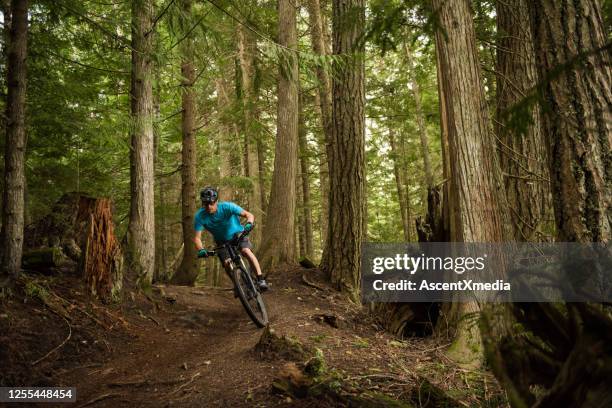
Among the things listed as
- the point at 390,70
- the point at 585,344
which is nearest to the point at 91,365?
the point at 585,344

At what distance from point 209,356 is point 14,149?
4.21m

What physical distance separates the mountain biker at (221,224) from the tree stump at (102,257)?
5.24ft

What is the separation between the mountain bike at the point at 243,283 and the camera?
698cm

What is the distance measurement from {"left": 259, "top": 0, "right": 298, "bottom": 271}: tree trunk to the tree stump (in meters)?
4.04

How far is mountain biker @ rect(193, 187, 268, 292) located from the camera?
723 cm

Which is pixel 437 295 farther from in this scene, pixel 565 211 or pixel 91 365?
pixel 91 365

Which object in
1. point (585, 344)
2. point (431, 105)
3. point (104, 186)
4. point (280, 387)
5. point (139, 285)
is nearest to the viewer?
point (585, 344)

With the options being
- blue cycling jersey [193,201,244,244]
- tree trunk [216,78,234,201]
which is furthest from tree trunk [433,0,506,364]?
tree trunk [216,78,234,201]

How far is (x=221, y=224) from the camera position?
24.3ft

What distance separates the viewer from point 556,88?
3.35 m

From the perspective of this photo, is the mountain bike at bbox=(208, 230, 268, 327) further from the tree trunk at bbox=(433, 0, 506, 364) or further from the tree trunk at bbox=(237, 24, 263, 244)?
the tree trunk at bbox=(237, 24, 263, 244)

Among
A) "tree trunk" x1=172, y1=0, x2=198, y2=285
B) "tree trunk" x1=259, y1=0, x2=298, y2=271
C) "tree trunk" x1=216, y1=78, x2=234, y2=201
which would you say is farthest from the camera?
"tree trunk" x1=216, y1=78, x2=234, y2=201

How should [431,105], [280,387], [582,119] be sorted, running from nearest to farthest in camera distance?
[582,119] < [280,387] < [431,105]

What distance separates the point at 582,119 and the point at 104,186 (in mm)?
12305
